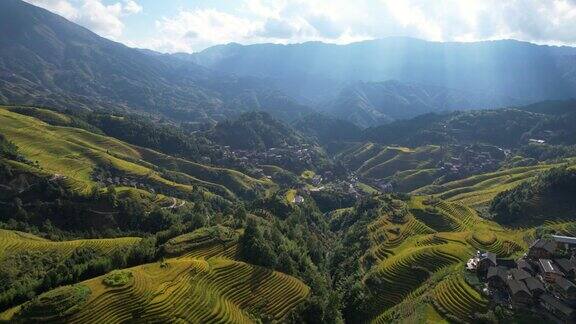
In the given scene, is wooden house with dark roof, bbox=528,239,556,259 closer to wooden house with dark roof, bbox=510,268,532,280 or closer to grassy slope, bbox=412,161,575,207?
wooden house with dark roof, bbox=510,268,532,280

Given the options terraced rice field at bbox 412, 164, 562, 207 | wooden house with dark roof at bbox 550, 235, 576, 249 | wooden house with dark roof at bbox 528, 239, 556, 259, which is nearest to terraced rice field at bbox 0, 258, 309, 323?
wooden house with dark roof at bbox 528, 239, 556, 259

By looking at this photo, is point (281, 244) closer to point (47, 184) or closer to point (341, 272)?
point (341, 272)

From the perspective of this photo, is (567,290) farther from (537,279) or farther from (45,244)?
(45,244)

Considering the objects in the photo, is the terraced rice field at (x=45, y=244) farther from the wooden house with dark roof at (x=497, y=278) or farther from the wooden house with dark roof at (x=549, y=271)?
the wooden house with dark roof at (x=549, y=271)

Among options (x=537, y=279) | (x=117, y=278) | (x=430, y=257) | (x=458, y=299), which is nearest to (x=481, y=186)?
(x=430, y=257)

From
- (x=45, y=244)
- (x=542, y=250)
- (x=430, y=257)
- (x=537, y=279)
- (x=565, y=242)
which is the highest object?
(x=542, y=250)

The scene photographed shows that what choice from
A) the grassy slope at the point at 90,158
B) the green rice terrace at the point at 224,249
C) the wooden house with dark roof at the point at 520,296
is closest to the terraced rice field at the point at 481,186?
the green rice terrace at the point at 224,249
